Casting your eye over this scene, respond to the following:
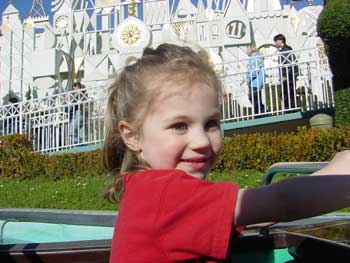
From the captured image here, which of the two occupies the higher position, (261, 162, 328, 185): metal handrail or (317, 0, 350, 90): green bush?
(317, 0, 350, 90): green bush

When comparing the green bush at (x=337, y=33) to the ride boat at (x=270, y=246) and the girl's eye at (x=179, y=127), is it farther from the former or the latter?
the girl's eye at (x=179, y=127)

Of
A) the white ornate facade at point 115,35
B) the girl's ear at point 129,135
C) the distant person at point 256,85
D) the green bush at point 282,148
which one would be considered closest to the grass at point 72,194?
the green bush at point 282,148

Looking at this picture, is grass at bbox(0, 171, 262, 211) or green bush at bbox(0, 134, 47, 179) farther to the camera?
green bush at bbox(0, 134, 47, 179)

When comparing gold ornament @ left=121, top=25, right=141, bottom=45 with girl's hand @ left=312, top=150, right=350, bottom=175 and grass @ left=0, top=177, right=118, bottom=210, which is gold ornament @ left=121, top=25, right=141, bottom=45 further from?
girl's hand @ left=312, top=150, right=350, bottom=175

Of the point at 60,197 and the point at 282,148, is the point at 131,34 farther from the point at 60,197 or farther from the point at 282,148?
the point at 60,197

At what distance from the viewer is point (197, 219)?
3.35 ft

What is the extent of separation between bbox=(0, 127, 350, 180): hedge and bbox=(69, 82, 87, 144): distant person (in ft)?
4.98

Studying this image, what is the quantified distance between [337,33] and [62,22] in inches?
604

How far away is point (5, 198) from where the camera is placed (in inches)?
248

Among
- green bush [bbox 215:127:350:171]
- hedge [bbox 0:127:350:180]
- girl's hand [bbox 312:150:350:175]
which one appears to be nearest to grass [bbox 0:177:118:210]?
hedge [bbox 0:127:350:180]

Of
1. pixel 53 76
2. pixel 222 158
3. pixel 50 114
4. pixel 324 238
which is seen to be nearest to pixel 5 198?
pixel 222 158

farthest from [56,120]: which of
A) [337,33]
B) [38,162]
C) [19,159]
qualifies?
[337,33]

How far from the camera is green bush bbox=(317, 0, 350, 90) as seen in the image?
6184 millimetres

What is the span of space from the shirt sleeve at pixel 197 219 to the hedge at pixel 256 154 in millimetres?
4242
